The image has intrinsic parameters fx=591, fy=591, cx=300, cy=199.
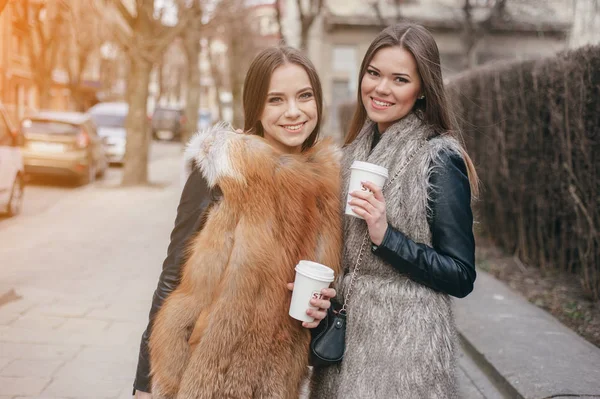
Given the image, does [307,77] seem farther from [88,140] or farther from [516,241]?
[88,140]

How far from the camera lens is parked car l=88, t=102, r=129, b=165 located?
19.1 m

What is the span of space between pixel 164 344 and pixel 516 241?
714 cm

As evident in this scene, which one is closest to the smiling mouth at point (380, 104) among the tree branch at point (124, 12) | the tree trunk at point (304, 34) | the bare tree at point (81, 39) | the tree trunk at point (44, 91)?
the tree branch at point (124, 12)

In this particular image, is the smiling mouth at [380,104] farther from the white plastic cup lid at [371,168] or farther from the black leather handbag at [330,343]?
the black leather handbag at [330,343]

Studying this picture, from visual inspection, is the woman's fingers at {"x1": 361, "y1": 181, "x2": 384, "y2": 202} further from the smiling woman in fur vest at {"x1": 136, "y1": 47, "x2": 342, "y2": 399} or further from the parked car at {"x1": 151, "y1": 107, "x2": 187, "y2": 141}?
the parked car at {"x1": 151, "y1": 107, "x2": 187, "y2": 141}

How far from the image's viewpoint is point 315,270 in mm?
1858

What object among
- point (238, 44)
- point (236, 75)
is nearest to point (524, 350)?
point (236, 75)

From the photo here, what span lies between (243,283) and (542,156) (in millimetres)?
5974

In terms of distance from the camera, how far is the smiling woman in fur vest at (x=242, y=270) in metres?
1.89

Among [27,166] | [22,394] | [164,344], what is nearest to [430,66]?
[164,344]

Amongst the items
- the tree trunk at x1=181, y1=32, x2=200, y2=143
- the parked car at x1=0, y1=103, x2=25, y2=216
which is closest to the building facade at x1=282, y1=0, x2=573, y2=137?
the tree trunk at x1=181, y1=32, x2=200, y2=143

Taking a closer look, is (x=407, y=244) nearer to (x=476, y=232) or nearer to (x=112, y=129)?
(x=476, y=232)

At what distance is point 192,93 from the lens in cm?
2466

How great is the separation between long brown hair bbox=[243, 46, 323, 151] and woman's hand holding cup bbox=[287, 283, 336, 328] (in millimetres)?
689
